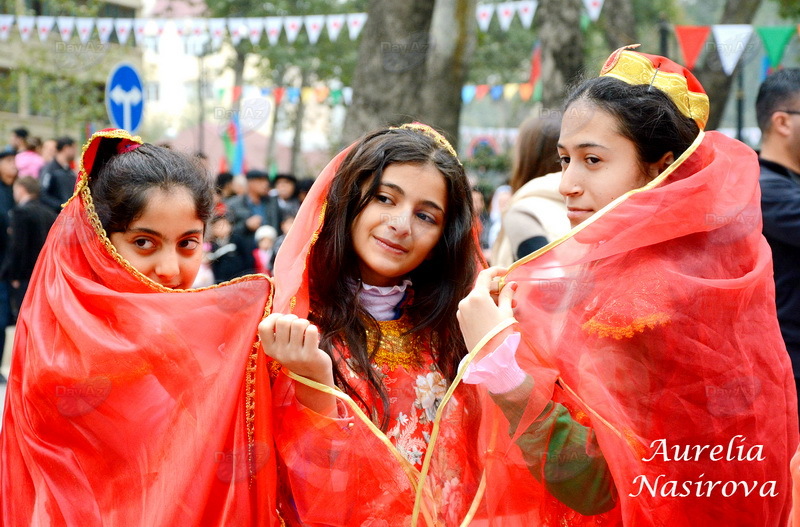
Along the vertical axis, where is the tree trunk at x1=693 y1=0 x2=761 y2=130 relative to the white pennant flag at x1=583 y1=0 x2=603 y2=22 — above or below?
below

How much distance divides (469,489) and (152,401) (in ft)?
2.52

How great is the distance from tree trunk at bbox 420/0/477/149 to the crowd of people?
7.11 meters

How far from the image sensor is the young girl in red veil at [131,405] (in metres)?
2.02

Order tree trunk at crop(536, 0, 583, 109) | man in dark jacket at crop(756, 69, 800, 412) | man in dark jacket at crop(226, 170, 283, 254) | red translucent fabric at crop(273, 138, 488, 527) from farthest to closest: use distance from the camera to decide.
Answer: tree trunk at crop(536, 0, 583, 109)
man in dark jacket at crop(226, 170, 283, 254)
man in dark jacket at crop(756, 69, 800, 412)
red translucent fabric at crop(273, 138, 488, 527)

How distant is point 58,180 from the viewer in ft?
30.2

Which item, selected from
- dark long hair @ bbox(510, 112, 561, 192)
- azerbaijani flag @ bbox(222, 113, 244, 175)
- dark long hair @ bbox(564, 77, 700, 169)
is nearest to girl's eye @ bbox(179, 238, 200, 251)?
dark long hair @ bbox(564, 77, 700, 169)

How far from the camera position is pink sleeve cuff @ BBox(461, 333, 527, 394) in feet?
6.29

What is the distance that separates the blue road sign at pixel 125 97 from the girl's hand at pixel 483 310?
5.80 m

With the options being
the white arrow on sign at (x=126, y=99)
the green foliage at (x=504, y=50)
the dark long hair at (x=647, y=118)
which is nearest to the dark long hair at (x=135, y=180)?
the dark long hair at (x=647, y=118)

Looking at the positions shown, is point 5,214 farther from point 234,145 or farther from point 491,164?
point 234,145

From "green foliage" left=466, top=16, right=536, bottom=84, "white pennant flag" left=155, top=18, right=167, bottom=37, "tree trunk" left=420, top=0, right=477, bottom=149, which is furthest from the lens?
"green foliage" left=466, top=16, right=536, bottom=84

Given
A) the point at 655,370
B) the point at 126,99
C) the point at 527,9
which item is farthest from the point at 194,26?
the point at 655,370

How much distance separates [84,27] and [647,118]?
1392cm

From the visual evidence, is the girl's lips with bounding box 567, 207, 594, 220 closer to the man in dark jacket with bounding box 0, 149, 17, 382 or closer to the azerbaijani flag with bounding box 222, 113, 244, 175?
the man in dark jacket with bounding box 0, 149, 17, 382
